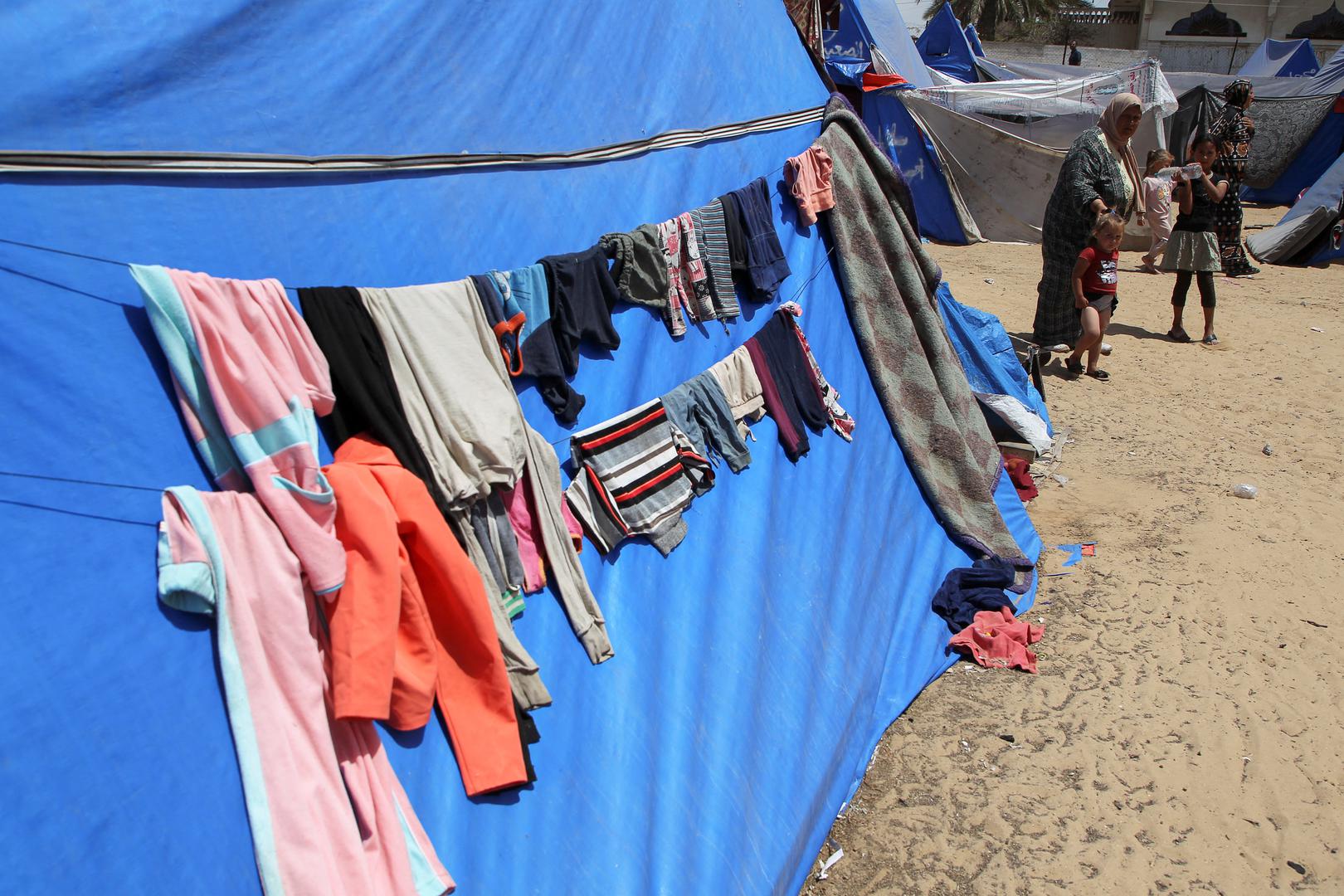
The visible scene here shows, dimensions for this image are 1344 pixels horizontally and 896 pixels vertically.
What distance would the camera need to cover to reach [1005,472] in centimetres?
476

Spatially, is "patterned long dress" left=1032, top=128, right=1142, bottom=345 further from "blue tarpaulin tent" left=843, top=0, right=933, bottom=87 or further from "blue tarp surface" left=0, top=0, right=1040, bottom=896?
"blue tarpaulin tent" left=843, top=0, right=933, bottom=87

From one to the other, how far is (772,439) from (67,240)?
241 cm

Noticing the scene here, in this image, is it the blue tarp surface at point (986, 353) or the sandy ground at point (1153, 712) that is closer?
the sandy ground at point (1153, 712)

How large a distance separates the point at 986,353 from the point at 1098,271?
159 centimetres

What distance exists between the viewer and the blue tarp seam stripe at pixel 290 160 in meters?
1.70

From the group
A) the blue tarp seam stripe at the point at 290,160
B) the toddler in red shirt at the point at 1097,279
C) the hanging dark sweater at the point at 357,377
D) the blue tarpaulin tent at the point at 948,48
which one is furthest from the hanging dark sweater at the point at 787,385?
the blue tarpaulin tent at the point at 948,48

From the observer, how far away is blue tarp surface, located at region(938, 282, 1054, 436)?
5562mm

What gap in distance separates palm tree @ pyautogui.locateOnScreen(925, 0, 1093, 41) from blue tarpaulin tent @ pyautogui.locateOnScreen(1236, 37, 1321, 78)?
15386mm

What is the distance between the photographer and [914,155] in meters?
12.8

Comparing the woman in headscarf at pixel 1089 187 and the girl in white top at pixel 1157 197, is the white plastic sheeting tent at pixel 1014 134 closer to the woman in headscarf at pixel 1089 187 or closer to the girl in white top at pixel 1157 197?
the girl in white top at pixel 1157 197

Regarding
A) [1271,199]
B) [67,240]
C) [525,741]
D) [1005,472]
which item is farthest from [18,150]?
[1271,199]

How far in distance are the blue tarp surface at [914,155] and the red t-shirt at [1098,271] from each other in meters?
6.47

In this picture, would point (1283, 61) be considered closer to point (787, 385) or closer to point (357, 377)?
point (787, 385)

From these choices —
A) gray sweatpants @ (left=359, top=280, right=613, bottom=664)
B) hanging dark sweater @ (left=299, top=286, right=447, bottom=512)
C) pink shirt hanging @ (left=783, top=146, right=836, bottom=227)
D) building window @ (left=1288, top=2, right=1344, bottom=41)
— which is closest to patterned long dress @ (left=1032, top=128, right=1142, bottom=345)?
pink shirt hanging @ (left=783, top=146, right=836, bottom=227)
